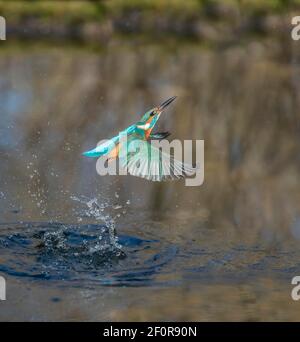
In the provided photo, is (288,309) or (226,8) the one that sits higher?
(226,8)

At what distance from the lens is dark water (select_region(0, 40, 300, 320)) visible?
16.0ft

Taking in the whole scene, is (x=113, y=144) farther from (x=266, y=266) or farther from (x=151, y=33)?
(x=151, y=33)

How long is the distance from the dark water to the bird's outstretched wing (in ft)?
2.50

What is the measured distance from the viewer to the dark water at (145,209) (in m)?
4.88

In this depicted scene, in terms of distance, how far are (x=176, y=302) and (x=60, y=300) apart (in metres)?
0.62

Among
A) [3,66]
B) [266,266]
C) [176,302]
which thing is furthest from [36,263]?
[3,66]

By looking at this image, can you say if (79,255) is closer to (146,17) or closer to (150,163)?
(150,163)

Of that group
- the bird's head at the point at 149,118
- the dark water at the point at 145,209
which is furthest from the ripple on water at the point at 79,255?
the bird's head at the point at 149,118

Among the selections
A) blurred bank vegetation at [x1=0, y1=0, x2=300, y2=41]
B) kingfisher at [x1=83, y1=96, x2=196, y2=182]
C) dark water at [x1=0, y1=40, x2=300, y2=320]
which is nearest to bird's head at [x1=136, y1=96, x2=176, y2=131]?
kingfisher at [x1=83, y1=96, x2=196, y2=182]

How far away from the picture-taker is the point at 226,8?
17.0 m

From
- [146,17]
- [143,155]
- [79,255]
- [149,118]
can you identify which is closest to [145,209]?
[79,255]

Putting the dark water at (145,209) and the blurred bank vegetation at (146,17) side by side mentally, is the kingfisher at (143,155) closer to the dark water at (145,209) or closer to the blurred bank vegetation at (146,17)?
the dark water at (145,209)

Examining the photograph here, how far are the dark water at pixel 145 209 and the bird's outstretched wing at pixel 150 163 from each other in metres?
0.76

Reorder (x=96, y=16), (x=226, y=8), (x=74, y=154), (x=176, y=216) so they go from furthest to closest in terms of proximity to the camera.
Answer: (x=226, y=8) < (x=96, y=16) < (x=74, y=154) < (x=176, y=216)
